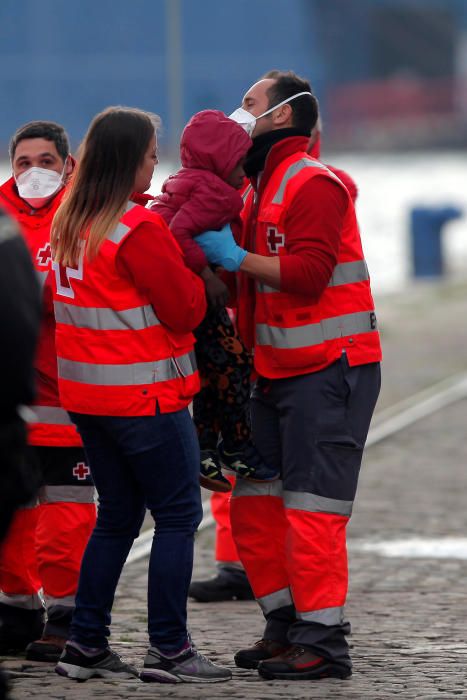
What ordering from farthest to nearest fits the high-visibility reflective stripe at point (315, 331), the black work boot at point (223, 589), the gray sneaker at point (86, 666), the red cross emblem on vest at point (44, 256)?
the black work boot at point (223, 589) → the red cross emblem on vest at point (44, 256) → the high-visibility reflective stripe at point (315, 331) → the gray sneaker at point (86, 666)

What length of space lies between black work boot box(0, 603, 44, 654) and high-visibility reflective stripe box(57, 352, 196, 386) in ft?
3.32

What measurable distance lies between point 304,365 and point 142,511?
0.69m

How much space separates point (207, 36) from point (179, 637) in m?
80.5

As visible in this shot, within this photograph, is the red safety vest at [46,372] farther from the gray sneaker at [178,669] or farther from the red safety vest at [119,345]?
the gray sneaker at [178,669]

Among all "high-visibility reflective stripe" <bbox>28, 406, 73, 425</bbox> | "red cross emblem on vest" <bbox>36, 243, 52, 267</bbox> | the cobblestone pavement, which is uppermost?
"red cross emblem on vest" <bbox>36, 243, 52, 267</bbox>

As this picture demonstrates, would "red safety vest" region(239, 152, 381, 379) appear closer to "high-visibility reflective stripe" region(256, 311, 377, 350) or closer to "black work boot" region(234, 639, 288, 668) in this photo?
"high-visibility reflective stripe" region(256, 311, 377, 350)

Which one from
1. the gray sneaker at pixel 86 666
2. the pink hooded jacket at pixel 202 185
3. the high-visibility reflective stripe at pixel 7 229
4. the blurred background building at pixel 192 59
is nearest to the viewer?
the high-visibility reflective stripe at pixel 7 229

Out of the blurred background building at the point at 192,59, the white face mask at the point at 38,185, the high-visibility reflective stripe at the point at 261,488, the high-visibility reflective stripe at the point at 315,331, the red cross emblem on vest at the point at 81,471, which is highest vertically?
the white face mask at the point at 38,185

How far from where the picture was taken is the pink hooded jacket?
495 centimetres

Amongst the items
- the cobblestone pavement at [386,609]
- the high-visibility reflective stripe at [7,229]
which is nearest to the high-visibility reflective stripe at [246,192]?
the cobblestone pavement at [386,609]

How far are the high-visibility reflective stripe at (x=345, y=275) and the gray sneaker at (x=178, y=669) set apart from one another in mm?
1164

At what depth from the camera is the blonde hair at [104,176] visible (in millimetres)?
4812

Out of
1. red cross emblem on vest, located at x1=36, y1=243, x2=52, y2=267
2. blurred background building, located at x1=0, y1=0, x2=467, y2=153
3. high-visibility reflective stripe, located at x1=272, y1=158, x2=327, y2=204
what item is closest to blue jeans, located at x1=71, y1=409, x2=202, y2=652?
red cross emblem on vest, located at x1=36, y1=243, x2=52, y2=267

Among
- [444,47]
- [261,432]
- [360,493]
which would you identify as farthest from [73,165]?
[444,47]
